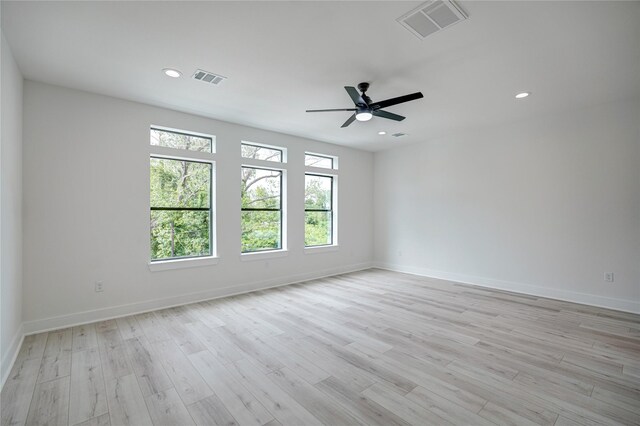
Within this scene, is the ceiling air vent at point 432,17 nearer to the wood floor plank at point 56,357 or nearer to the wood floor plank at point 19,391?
the wood floor plank at point 19,391

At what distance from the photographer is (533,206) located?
16.3 feet

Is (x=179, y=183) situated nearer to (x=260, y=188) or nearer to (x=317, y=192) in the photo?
(x=260, y=188)

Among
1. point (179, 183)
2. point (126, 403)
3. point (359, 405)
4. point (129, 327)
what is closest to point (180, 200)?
point (179, 183)

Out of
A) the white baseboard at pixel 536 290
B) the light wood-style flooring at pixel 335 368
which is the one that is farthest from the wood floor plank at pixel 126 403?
the white baseboard at pixel 536 290

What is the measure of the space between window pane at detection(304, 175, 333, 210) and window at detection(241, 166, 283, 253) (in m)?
0.71

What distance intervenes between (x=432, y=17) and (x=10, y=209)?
4.09m

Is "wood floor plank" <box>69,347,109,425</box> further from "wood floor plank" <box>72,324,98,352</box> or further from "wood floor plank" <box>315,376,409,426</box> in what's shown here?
"wood floor plank" <box>315,376,409,426</box>

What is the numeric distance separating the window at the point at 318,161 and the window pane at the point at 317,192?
25cm

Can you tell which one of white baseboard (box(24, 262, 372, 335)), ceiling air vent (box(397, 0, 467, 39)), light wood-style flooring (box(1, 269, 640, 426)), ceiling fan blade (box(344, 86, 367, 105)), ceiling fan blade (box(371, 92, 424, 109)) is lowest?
light wood-style flooring (box(1, 269, 640, 426))

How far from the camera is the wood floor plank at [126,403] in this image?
196 cm

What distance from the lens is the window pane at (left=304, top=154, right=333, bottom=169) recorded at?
6.31 meters

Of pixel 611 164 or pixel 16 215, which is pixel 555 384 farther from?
pixel 16 215

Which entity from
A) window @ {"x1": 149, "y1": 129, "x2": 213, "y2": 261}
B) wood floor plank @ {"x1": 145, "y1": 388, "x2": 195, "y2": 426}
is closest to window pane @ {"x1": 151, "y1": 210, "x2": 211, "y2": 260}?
window @ {"x1": 149, "y1": 129, "x2": 213, "y2": 261}

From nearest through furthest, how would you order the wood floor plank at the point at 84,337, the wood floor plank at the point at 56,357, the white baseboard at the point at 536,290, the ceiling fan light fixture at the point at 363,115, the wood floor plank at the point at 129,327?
the wood floor plank at the point at 56,357
the wood floor plank at the point at 84,337
the wood floor plank at the point at 129,327
the ceiling fan light fixture at the point at 363,115
the white baseboard at the point at 536,290
